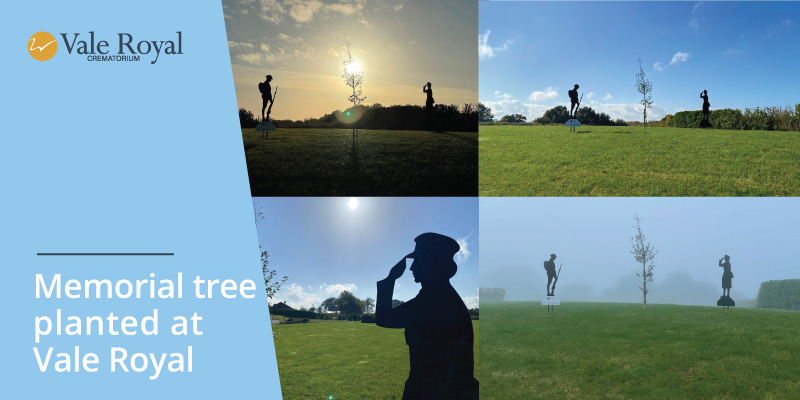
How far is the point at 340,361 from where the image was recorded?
53.4ft

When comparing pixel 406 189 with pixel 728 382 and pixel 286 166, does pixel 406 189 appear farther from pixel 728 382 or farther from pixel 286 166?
pixel 728 382

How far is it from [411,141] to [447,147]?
128 centimetres

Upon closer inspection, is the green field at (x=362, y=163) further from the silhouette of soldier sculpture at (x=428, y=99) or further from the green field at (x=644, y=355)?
the green field at (x=644, y=355)

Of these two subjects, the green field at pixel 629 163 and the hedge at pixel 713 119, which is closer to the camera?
the green field at pixel 629 163

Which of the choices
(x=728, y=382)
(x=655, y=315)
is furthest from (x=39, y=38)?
(x=655, y=315)

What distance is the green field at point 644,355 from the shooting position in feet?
43.1

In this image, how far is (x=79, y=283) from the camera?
11.4m

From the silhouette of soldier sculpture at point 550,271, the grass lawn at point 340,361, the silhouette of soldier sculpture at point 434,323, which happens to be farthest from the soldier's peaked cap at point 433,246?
the silhouette of soldier sculpture at point 550,271

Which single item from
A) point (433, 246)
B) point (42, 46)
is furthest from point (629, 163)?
point (42, 46)

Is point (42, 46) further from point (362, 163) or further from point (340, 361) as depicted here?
point (340, 361)

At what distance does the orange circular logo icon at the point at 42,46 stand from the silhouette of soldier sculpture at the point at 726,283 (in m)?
23.2

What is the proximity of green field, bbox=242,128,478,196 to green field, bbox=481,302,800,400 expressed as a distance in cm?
584

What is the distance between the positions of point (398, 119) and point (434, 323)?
9.85 metres

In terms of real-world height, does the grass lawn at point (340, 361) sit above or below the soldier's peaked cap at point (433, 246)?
below
